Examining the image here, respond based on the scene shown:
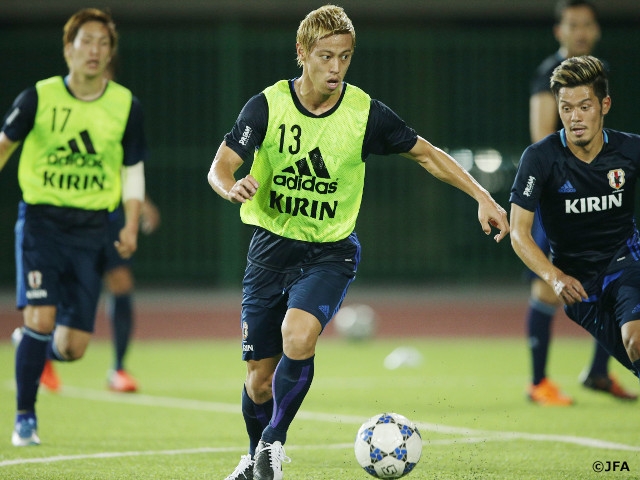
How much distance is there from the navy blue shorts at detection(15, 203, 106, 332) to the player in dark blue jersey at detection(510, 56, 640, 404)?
108 inches

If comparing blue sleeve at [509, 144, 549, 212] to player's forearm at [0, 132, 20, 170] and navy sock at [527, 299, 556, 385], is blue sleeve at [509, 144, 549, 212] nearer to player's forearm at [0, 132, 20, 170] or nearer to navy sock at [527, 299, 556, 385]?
navy sock at [527, 299, 556, 385]

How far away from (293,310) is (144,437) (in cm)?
212

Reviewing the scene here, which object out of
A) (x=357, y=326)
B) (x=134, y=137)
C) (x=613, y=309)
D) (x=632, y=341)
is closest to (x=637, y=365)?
(x=632, y=341)

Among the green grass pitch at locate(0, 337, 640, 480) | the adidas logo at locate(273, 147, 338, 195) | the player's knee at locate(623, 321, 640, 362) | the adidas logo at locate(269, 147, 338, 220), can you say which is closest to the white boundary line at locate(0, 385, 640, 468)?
the green grass pitch at locate(0, 337, 640, 480)

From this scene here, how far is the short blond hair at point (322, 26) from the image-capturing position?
5.20m

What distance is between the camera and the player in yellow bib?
669 centimetres

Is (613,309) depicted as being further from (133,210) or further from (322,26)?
(133,210)

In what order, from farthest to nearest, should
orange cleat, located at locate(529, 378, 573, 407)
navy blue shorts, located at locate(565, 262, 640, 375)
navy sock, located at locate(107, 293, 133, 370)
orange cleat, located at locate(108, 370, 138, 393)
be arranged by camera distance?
navy sock, located at locate(107, 293, 133, 370) → orange cleat, located at locate(108, 370, 138, 393) → orange cleat, located at locate(529, 378, 573, 407) → navy blue shorts, located at locate(565, 262, 640, 375)

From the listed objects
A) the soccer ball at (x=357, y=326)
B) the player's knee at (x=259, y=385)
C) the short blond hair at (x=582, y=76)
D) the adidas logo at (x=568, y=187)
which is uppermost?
the short blond hair at (x=582, y=76)

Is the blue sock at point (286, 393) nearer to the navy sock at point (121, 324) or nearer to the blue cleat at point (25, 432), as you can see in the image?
the blue cleat at point (25, 432)

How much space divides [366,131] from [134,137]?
84.4 inches

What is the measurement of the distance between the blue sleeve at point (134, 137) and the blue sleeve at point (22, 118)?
0.60m

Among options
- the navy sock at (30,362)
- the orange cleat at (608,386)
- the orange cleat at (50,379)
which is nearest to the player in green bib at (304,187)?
the navy sock at (30,362)

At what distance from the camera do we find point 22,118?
6.70 meters
